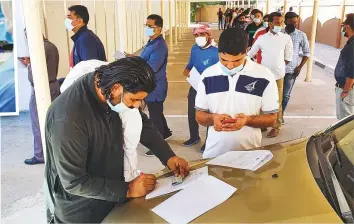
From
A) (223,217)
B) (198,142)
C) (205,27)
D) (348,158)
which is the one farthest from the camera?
A: (198,142)

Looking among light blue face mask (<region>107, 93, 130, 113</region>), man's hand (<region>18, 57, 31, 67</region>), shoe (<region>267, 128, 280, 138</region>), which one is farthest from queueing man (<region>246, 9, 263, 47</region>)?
light blue face mask (<region>107, 93, 130, 113</region>)

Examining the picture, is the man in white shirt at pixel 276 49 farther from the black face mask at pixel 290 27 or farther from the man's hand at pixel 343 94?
the man's hand at pixel 343 94

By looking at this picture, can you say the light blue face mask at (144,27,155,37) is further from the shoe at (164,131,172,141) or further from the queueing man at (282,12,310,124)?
the queueing man at (282,12,310,124)

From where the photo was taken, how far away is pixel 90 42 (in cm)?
407

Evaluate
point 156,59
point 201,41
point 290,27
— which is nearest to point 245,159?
point 201,41

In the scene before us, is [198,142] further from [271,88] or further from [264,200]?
[264,200]

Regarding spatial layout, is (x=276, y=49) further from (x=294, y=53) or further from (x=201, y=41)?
(x=201, y=41)

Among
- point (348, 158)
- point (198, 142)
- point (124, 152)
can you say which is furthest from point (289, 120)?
point (124, 152)

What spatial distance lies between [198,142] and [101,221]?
316cm

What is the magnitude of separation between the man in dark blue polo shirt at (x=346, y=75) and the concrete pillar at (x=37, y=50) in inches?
121

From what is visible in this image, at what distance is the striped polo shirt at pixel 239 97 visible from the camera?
2357 mm

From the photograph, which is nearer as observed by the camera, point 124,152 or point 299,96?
Result: point 124,152

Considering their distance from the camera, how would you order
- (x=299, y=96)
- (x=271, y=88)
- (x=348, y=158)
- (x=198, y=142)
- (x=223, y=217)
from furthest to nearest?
(x=299, y=96) < (x=198, y=142) < (x=271, y=88) < (x=348, y=158) < (x=223, y=217)

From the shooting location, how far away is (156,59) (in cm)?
438
